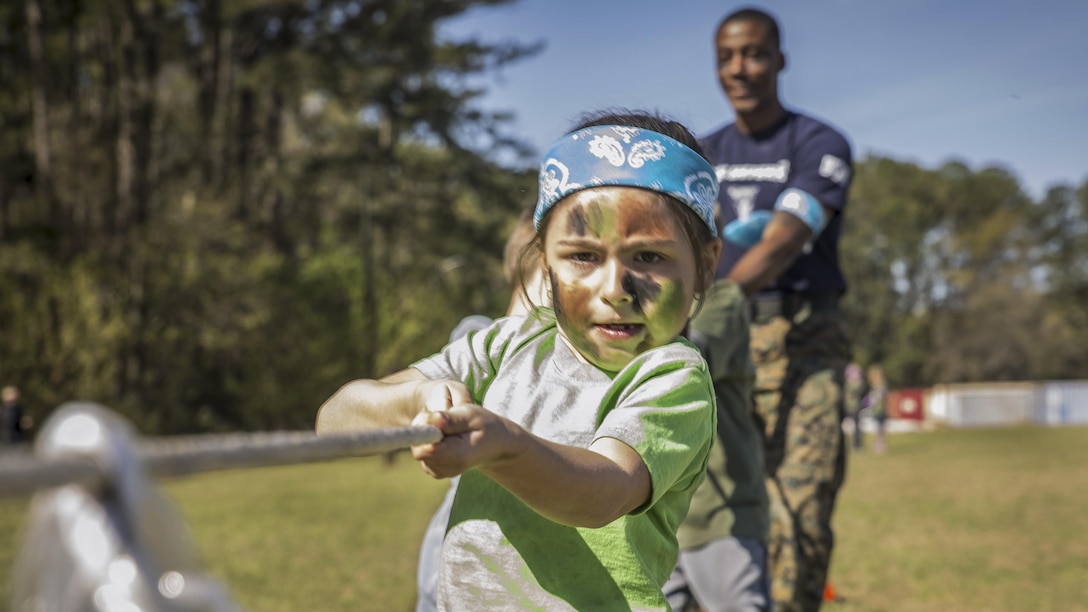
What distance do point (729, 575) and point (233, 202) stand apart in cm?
2766

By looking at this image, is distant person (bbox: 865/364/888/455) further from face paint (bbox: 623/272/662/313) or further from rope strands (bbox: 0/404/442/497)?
rope strands (bbox: 0/404/442/497)

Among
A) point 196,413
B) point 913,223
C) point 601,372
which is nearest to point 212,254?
point 196,413

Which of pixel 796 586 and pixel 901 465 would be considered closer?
pixel 796 586

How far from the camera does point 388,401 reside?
162 centimetres

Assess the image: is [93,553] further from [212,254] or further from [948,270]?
[948,270]

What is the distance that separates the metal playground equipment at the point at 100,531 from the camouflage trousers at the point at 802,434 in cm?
398

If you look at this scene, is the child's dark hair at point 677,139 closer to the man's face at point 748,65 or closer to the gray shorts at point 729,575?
the gray shorts at point 729,575

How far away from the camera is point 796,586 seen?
4398mm

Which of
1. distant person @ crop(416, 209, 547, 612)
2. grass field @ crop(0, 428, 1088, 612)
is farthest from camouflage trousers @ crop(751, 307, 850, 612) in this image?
grass field @ crop(0, 428, 1088, 612)

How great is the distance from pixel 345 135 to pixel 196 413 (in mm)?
10046

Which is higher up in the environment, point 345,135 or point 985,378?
point 345,135

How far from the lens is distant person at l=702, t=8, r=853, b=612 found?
448 cm

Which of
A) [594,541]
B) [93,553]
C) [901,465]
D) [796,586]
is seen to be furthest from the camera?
[901,465]

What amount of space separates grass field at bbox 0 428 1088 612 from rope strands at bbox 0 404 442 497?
911 mm
